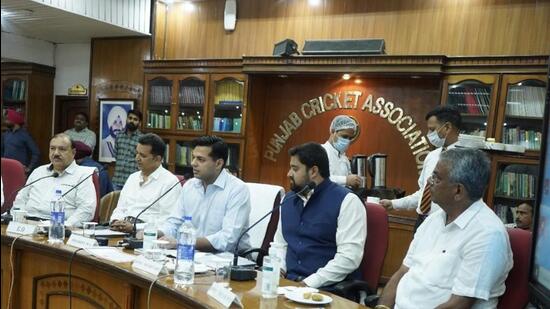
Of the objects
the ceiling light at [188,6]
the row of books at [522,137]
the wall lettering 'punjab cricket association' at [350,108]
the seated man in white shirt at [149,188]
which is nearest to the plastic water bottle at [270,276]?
the seated man in white shirt at [149,188]

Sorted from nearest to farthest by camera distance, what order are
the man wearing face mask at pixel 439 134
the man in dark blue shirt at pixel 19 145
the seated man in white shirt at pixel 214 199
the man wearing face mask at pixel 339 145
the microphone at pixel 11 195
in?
the seated man in white shirt at pixel 214 199, the microphone at pixel 11 195, the man wearing face mask at pixel 439 134, the man wearing face mask at pixel 339 145, the man in dark blue shirt at pixel 19 145

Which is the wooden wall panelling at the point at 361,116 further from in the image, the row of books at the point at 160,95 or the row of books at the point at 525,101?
the row of books at the point at 160,95

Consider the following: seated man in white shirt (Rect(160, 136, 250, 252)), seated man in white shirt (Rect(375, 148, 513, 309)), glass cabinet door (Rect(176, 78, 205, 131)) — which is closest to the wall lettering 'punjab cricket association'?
glass cabinet door (Rect(176, 78, 205, 131))

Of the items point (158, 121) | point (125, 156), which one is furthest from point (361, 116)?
point (125, 156)

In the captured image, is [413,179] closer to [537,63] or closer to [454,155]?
[537,63]

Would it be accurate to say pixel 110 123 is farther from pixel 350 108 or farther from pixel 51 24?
pixel 350 108

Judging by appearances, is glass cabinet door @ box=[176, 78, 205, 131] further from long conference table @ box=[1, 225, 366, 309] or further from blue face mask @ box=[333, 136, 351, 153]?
long conference table @ box=[1, 225, 366, 309]

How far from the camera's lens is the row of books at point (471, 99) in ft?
13.0

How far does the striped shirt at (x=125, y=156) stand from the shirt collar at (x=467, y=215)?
402 centimetres

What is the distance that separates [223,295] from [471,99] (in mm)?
3145

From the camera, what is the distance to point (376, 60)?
423cm

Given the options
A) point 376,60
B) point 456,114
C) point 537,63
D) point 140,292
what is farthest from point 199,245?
point 537,63

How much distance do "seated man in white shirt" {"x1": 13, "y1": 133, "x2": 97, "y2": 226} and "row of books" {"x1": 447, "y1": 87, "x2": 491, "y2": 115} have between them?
2874 millimetres

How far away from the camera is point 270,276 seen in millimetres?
1613
